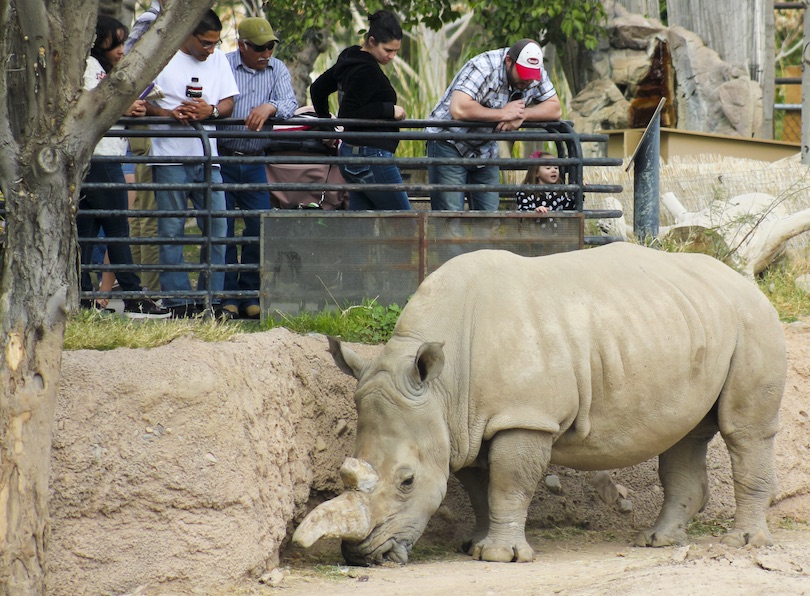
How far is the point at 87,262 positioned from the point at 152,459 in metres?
2.19

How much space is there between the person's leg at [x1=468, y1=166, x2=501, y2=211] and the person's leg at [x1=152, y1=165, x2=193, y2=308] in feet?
6.29

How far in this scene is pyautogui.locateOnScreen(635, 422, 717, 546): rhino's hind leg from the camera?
23.9ft

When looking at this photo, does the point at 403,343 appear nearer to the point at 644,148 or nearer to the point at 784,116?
the point at 644,148

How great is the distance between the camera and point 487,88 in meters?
8.44

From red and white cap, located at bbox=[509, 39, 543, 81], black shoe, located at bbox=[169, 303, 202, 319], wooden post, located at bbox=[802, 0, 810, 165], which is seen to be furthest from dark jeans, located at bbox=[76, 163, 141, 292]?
wooden post, located at bbox=[802, 0, 810, 165]

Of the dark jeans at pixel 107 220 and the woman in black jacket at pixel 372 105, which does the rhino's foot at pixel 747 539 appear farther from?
the dark jeans at pixel 107 220

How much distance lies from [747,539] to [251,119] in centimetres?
393

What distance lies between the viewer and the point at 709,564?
591 centimetres

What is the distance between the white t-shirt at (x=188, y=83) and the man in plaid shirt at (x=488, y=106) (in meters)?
1.47

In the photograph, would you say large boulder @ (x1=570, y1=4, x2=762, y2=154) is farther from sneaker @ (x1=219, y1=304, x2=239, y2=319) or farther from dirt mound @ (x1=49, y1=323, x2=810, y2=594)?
dirt mound @ (x1=49, y1=323, x2=810, y2=594)

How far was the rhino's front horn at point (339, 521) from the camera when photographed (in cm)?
590

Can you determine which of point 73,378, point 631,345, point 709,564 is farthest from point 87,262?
point 709,564

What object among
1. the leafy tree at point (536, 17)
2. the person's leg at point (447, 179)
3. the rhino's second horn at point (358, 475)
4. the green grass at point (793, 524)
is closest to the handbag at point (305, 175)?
the person's leg at point (447, 179)

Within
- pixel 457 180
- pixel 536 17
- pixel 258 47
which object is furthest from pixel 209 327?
pixel 536 17
